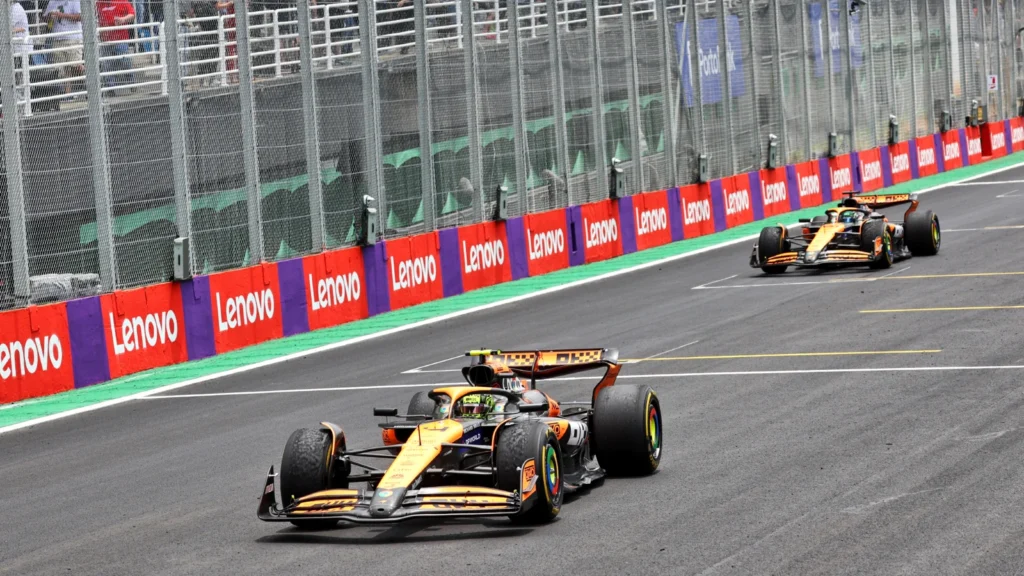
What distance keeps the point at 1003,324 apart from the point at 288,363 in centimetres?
806

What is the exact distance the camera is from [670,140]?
31156 millimetres

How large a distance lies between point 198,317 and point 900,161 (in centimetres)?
2686

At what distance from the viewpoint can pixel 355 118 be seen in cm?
2256

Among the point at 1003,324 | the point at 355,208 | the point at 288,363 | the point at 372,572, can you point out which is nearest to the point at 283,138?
the point at 355,208

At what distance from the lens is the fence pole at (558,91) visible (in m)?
27.5

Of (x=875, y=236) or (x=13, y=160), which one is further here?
(x=875, y=236)

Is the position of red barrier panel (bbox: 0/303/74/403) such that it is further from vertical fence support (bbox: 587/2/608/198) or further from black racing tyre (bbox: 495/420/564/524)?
vertical fence support (bbox: 587/2/608/198)

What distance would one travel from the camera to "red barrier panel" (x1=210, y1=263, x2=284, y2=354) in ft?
62.5

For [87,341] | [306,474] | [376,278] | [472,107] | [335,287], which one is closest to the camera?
[306,474]

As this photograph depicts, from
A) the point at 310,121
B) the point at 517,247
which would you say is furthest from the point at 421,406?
the point at 517,247

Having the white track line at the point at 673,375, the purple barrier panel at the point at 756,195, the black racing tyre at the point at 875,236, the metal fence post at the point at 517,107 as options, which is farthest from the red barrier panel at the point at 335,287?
the purple barrier panel at the point at 756,195

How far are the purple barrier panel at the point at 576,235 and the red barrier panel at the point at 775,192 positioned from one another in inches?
309

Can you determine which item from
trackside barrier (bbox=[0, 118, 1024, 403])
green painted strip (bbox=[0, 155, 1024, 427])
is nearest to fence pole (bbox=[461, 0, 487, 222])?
trackside barrier (bbox=[0, 118, 1024, 403])

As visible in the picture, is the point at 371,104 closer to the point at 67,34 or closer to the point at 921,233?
the point at 67,34
